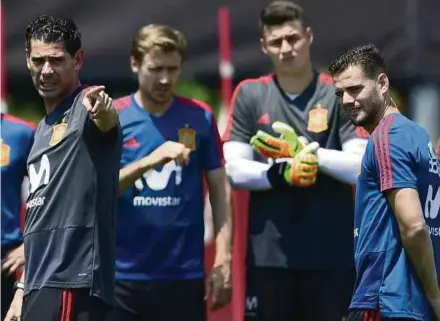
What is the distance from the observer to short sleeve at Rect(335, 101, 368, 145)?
653 centimetres

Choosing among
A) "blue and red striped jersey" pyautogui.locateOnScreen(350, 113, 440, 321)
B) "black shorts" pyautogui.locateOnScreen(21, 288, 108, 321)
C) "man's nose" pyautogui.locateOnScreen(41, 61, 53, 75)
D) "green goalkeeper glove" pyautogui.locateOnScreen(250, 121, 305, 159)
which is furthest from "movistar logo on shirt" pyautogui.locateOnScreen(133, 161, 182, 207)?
"blue and red striped jersey" pyautogui.locateOnScreen(350, 113, 440, 321)

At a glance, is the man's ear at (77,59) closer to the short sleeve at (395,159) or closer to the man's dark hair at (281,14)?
the short sleeve at (395,159)

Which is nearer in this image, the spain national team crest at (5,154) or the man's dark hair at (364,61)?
the man's dark hair at (364,61)

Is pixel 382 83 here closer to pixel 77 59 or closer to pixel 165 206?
pixel 77 59

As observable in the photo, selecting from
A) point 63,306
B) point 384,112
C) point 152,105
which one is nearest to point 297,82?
point 152,105

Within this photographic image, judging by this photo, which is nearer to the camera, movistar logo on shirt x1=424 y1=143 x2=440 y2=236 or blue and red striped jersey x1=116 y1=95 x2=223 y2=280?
movistar logo on shirt x1=424 y1=143 x2=440 y2=236

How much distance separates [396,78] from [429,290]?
297 cm

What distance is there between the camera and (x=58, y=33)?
5.43 m

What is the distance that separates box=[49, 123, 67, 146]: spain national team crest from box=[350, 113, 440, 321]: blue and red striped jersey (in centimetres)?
112

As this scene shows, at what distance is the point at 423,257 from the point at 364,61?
2.57 feet

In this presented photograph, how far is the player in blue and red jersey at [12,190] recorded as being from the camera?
6438mm

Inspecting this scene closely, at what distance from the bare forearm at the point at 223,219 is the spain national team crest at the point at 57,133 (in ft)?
4.48

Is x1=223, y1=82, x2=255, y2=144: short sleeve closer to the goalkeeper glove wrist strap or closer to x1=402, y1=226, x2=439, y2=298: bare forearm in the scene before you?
the goalkeeper glove wrist strap

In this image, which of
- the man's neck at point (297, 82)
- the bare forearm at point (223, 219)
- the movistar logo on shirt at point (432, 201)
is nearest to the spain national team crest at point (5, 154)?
the bare forearm at point (223, 219)
